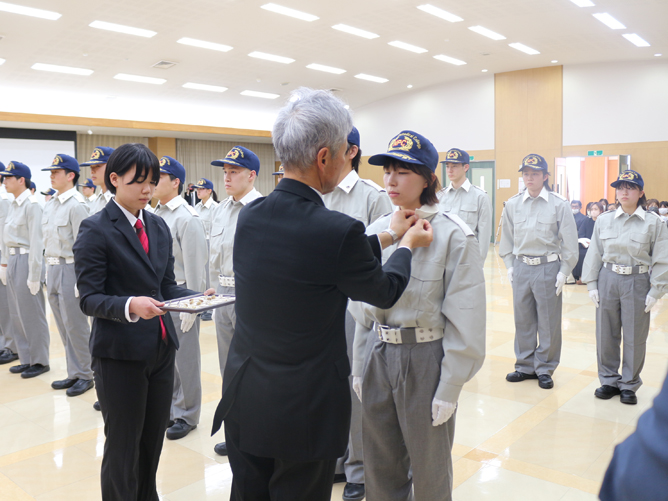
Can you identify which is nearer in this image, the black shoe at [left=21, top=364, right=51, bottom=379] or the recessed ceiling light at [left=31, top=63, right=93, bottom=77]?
the black shoe at [left=21, top=364, right=51, bottom=379]

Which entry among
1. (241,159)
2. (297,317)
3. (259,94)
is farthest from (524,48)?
(297,317)

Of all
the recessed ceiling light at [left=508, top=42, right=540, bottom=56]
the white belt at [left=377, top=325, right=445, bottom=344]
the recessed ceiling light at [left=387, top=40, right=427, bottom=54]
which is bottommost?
the white belt at [left=377, top=325, right=445, bottom=344]

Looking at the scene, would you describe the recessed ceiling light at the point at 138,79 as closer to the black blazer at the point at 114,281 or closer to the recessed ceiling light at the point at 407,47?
the recessed ceiling light at the point at 407,47

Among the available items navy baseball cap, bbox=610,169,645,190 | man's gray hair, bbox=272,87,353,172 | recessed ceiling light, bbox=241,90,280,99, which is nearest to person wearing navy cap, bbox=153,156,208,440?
man's gray hair, bbox=272,87,353,172

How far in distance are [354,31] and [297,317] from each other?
39.0ft

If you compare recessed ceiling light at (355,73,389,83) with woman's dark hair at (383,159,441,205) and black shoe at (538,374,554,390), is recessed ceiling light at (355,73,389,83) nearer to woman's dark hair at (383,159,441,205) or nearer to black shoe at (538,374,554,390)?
black shoe at (538,374,554,390)

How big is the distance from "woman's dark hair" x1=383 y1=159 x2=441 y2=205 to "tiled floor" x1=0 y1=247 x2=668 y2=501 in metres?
1.70

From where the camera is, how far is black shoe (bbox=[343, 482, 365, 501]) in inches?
111

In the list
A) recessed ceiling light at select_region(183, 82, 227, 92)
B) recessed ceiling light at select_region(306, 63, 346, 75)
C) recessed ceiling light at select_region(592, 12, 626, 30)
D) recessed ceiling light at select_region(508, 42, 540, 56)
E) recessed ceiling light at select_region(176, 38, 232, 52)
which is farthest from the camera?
recessed ceiling light at select_region(183, 82, 227, 92)

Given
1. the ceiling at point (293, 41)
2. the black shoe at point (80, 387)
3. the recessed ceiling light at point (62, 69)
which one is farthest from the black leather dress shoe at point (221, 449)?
the recessed ceiling light at point (62, 69)

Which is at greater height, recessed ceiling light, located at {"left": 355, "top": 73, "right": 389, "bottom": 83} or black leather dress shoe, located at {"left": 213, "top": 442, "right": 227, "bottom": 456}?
recessed ceiling light, located at {"left": 355, "top": 73, "right": 389, "bottom": 83}

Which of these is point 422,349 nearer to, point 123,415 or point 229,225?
point 123,415

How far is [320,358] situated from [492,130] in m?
17.0

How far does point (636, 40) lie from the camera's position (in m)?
12.9
